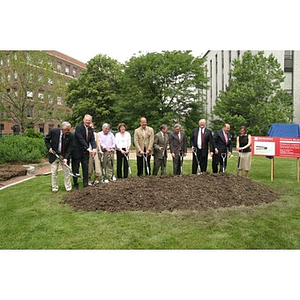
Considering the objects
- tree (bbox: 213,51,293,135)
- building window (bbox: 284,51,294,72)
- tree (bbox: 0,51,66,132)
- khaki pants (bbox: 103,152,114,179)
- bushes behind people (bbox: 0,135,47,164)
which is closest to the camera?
khaki pants (bbox: 103,152,114,179)

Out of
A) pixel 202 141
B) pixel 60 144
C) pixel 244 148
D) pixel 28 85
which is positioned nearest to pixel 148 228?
pixel 60 144

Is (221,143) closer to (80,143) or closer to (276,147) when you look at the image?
(276,147)

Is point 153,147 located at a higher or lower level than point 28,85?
lower

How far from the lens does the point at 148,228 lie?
14.9 feet

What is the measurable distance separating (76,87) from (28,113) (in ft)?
41.5

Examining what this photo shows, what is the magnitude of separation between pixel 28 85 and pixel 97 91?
471 inches

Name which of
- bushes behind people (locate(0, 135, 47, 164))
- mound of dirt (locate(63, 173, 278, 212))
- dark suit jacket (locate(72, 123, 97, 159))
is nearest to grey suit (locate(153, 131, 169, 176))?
mound of dirt (locate(63, 173, 278, 212))

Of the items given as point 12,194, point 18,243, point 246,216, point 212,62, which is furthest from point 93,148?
point 212,62

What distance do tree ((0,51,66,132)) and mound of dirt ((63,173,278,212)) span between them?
47.5ft

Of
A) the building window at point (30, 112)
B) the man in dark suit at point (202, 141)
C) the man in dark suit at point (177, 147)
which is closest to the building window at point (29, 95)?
the building window at point (30, 112)

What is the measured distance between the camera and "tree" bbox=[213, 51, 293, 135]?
22453mm

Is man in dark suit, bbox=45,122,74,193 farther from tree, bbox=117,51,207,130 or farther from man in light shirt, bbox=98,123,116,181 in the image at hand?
tree, bbox=117,51,207,130

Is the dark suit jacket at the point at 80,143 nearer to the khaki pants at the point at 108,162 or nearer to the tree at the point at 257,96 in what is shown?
the khaki pants at the point at 108,162

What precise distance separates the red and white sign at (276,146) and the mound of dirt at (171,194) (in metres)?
2.61
